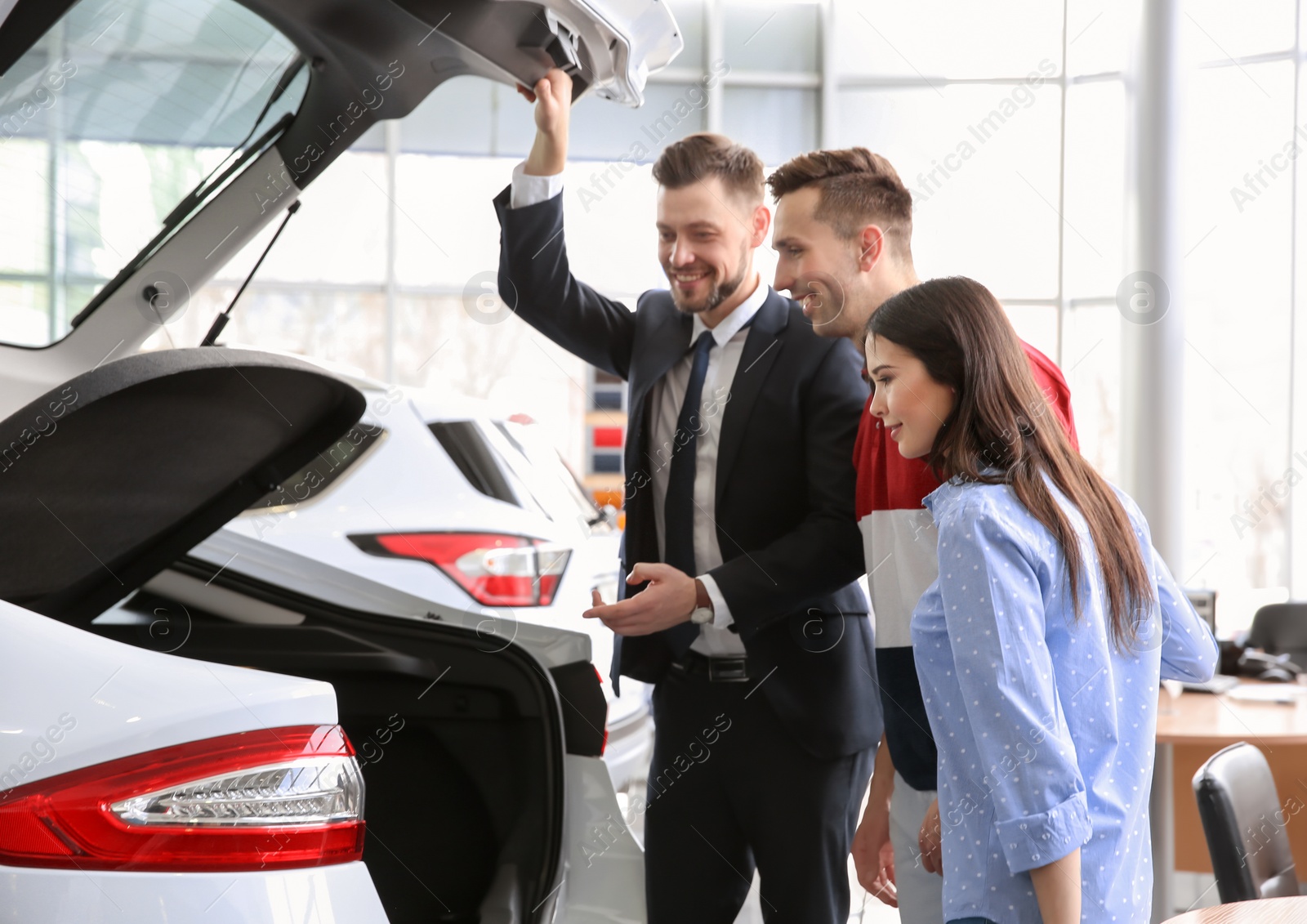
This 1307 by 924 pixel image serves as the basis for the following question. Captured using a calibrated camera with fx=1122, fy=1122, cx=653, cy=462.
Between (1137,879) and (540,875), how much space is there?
0.71 meters

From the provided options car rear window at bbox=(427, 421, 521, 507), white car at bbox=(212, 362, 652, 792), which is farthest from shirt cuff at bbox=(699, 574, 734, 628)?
car rear window at bbox=(427, 421, 521, 507)

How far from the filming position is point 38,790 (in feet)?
2.79

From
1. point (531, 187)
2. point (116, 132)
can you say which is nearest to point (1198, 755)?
point (531, 187)

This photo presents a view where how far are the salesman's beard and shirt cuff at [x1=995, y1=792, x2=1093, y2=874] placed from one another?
Answer: 3.20 ft

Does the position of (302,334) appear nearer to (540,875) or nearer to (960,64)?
(960,64)

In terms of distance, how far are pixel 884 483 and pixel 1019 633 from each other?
482 millimetres

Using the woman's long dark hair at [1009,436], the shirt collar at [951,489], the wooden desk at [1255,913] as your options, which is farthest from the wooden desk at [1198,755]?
the shirt collar at [951,489]

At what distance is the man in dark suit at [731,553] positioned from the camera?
1675 millimetres

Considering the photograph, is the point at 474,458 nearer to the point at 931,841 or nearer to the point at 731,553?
the point at 731,553

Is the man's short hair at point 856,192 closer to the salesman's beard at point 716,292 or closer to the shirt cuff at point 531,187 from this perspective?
the salesman's beard at point 716,292

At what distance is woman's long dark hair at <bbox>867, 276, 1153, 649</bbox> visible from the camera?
1175 mm

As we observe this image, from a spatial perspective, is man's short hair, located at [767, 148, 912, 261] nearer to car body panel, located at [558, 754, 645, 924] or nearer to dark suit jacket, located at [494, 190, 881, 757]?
dark suit jacket, located at [494, 190, 881, 757]

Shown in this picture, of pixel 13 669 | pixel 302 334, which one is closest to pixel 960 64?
pixel 302 334

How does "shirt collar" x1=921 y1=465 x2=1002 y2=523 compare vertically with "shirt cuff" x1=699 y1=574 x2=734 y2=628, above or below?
above
